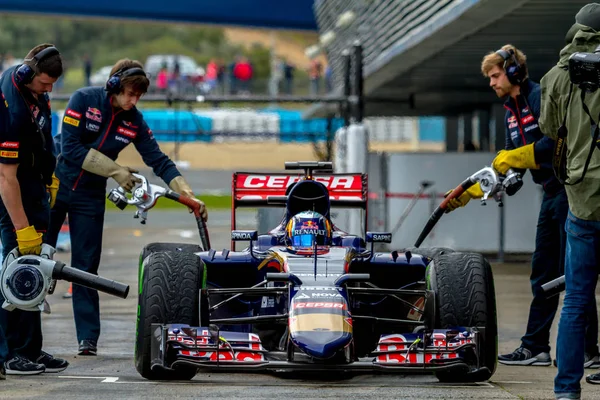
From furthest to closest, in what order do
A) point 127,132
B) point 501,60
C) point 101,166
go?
1. point 127,132
2. point 101,166
3. point 501,60

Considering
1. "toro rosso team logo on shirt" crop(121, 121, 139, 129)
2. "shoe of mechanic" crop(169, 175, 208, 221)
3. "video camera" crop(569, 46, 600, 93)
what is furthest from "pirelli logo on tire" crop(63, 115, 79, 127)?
"video camera" crop(569, 46, 600, 93)

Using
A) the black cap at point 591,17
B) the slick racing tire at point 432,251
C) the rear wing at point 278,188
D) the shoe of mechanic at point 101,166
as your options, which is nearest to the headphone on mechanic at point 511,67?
the slick racing tire at point 432,251

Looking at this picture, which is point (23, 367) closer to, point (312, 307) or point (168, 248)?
point (168, 248)

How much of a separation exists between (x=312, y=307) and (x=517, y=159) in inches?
82.6

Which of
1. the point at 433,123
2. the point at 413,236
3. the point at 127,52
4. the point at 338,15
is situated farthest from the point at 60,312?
the point at 127,52

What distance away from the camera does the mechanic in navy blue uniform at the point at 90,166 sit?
30.8ft

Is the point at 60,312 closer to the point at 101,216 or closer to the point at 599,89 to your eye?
the point at 101,216

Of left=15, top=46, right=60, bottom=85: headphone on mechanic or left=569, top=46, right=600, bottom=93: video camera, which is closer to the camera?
left=569, top=46, right=600, bottom=93: video camera

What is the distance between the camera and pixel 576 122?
22.3 ft

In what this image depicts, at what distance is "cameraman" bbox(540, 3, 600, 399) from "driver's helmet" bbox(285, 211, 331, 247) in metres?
2.23

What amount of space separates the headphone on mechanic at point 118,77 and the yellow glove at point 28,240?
177cm

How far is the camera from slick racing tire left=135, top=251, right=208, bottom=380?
759cm

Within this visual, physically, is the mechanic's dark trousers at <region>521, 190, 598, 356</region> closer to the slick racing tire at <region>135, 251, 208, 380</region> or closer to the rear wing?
the rear wing

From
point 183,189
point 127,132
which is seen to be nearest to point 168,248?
point 183,189
